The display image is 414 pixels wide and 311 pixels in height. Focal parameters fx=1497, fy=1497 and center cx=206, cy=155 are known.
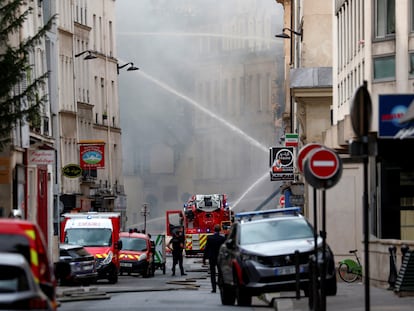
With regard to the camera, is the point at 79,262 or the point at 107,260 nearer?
the point at 79,262

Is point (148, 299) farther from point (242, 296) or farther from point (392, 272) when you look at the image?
point (392, 272)

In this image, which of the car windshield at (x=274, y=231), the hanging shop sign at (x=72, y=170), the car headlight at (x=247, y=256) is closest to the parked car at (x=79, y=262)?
the hanging shop sign at (x=72, y=170)

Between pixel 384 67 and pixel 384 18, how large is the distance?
121 centimetres

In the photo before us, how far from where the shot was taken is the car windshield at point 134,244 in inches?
2156

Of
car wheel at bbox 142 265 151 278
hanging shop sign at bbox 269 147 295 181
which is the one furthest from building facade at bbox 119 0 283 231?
car wheel at bbox 142 265 151 278

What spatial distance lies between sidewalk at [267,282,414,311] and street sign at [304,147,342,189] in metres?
3.78

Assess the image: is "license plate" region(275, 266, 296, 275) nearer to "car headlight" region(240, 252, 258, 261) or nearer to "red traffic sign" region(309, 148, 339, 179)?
"car headlight" region(240, 252, 258, 261)

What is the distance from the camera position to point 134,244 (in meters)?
55.2

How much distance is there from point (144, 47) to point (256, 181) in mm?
15694

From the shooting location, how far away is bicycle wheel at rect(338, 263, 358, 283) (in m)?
39.6

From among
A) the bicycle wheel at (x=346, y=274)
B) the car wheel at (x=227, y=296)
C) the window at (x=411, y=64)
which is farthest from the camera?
the bicycle wheel at (x=346, y=274)

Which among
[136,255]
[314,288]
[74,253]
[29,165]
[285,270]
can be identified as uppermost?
[29,165]

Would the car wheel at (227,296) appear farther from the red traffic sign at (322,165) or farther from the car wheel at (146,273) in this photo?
the car wheel at (146,273)

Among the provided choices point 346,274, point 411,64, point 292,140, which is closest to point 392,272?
point 411,64
